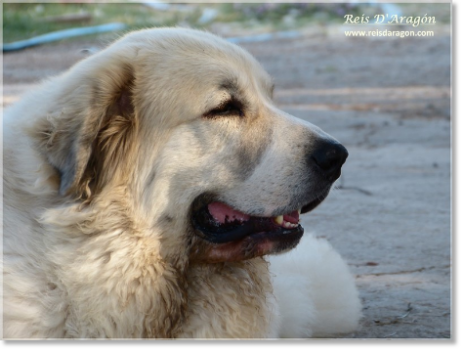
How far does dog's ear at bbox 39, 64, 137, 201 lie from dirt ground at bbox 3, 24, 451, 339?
72 cm

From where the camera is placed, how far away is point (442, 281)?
4.27m

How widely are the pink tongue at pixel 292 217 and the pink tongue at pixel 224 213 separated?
7.0 inches

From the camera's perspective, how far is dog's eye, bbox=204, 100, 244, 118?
295cm

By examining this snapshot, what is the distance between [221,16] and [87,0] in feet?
9.36

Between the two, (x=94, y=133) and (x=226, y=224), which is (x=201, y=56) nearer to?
(x=94, y=133)

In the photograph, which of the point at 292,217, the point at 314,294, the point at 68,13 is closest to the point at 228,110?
the point at 292,217

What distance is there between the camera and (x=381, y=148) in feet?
25.3

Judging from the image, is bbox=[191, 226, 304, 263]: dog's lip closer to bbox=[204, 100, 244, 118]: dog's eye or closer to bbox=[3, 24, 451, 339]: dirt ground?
bbox=[204, 100, 244, 118]: dog's eye

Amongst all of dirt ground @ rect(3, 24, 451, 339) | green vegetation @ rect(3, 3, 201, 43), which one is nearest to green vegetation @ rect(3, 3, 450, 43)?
green vegetation @ rect(3, 3, 201, 43)

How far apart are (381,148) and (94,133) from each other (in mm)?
5345

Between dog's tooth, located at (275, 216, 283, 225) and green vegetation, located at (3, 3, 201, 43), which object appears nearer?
dog's tooth, located at (275, 216, 283, 225)

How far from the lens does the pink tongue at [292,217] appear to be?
306 cm

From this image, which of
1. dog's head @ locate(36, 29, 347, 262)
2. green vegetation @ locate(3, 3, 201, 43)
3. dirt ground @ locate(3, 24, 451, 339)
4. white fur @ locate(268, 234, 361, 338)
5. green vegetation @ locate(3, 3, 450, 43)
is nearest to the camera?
dog's head @ locate(36, 29, 347, 262)

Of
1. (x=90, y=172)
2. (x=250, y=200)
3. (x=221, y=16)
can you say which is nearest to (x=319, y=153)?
(x=250, y=200)
